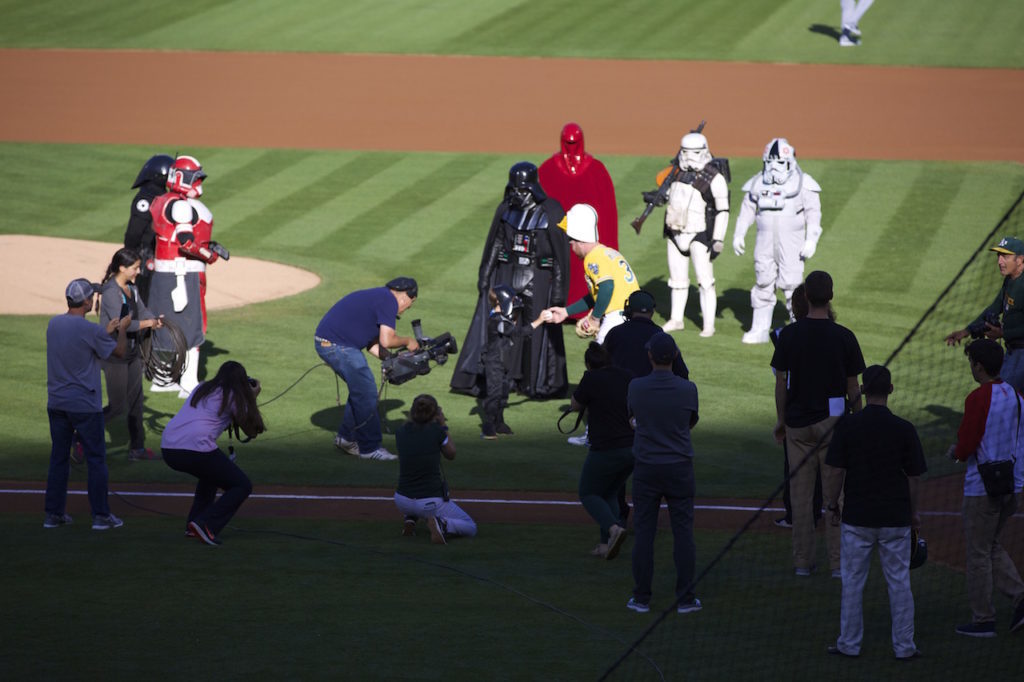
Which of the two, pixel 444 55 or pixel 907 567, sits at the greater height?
pixel 444 55

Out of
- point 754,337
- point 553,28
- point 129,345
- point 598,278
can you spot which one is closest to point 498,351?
point 598,278

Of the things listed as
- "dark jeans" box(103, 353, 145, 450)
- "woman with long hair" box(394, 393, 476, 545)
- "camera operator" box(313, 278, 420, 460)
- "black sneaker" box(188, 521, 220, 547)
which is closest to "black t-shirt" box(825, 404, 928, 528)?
"woman with long hair" box(394, 393, 476, 545)

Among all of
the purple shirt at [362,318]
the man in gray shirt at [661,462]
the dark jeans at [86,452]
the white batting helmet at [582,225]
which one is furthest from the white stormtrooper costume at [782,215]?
the dark jeans at [86,452]

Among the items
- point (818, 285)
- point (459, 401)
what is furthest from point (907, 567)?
point (459, 401)

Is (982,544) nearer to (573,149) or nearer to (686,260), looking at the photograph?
(686,260)

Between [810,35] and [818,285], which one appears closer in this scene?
[818,285]

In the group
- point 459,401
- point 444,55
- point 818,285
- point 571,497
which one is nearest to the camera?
point 818,285

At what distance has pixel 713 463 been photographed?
12.9 meters

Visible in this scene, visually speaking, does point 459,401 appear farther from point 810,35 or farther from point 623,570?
point 810,35

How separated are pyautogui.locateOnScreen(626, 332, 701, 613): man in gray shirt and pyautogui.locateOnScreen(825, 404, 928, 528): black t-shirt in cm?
115

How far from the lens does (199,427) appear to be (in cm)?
1016

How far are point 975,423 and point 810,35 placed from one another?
3108 cm

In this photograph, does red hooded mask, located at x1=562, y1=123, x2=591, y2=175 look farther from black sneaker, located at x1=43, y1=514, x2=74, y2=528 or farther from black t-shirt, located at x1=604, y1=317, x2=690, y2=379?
black sneaker, located at x1=43, y1=514, x2=74, y2=528

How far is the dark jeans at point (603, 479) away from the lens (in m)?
9.91
